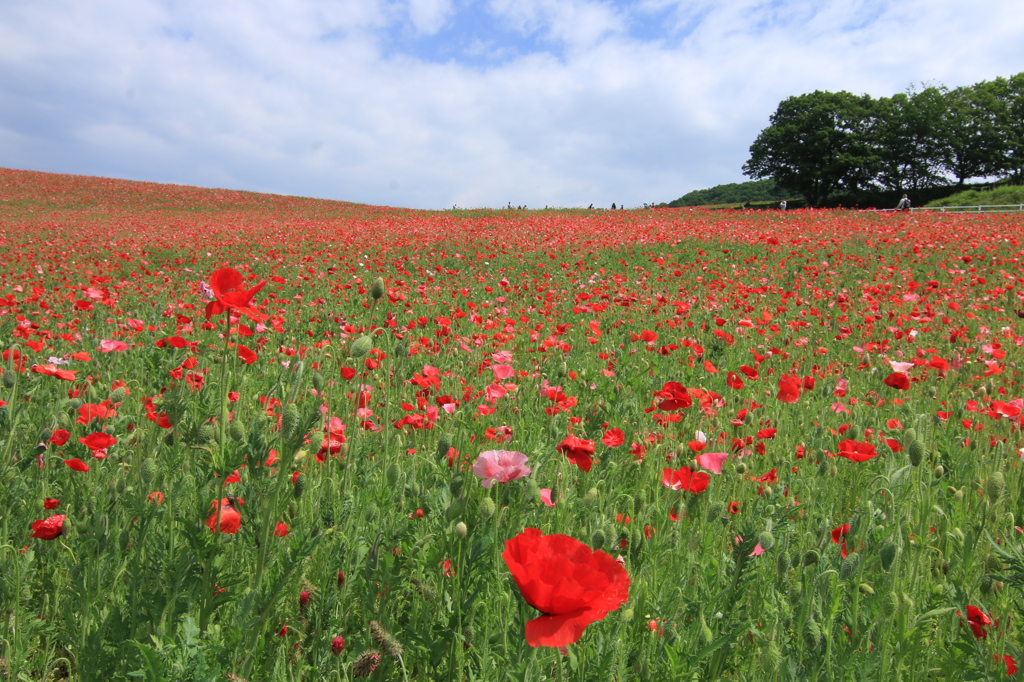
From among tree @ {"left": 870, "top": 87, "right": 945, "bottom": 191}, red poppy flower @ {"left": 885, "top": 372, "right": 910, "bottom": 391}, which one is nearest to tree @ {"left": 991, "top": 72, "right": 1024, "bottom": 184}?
tree @ {"left": 870, "top": 87, "right": 945, "bottom": 191}

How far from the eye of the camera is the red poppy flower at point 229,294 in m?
1.21

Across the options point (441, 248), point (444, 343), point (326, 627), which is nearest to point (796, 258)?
point (441, 248)

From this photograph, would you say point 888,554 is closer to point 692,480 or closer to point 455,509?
point 692,480

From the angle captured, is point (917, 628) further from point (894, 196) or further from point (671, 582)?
point (894, 196)

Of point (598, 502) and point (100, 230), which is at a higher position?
point (100, 230)

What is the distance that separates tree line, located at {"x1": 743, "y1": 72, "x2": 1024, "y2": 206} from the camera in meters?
40.6

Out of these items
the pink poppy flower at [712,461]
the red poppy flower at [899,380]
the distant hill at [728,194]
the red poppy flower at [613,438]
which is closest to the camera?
the pink poppy flower at [712,461]

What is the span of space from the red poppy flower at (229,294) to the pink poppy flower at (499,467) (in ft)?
1.73

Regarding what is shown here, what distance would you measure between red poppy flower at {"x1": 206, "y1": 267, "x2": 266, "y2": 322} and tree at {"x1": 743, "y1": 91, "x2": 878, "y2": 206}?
45333 millimetres

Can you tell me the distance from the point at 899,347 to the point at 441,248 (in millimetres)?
8306

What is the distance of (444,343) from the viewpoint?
177 inches

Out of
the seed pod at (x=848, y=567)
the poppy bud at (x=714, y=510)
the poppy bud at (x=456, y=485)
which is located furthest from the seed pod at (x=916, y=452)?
the poppy bud at (x=456, y=485)

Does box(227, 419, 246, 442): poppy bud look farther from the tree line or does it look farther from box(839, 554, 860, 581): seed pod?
the tree line

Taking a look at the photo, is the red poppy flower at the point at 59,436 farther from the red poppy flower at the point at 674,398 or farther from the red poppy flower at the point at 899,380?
the red poppy flower at the point at 899,380
